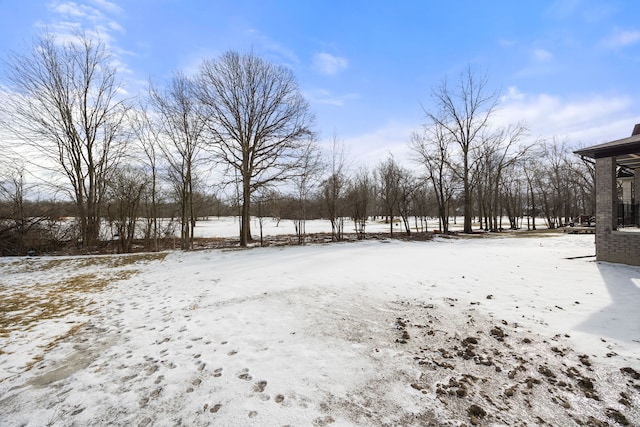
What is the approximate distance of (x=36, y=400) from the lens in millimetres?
2514

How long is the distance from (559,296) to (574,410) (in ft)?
13.4

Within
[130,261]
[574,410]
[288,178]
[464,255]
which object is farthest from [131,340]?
[288,178]

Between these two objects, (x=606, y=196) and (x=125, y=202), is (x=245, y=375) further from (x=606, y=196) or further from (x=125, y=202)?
(x=125, y=202)

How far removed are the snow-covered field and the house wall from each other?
4.45 ft

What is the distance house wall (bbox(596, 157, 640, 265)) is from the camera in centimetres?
767

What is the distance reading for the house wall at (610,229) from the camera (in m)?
7.67

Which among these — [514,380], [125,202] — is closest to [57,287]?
[125,202]

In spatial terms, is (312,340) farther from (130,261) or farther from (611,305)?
(130,261)

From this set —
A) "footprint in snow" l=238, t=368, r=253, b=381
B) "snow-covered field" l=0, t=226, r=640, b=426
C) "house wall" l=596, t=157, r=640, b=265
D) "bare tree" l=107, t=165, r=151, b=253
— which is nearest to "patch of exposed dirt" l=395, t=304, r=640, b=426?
"snow-covered field" l=0, t=226, r=640, b=426

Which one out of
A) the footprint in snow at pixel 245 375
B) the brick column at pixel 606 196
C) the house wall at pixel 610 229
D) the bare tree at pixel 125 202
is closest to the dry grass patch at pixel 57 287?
the bare tree at pixel 125 202

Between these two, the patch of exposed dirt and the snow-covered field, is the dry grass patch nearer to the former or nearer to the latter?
the snow-covered field

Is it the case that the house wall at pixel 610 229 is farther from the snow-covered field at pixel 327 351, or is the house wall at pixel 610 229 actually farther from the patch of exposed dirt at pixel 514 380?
the patch of exposed dirt at pixel 514 380

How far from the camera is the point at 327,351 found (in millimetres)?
3361

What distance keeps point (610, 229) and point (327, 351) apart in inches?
416
